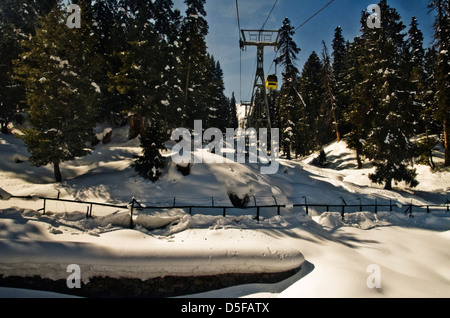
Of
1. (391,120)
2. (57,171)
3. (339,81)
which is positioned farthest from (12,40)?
(339,81)

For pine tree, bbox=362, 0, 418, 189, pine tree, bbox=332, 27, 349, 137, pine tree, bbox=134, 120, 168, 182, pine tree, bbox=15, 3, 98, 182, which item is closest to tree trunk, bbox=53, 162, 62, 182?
pine tree, bbox=15, 3, 98, 182

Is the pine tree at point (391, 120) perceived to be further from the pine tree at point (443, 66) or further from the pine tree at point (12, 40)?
the pine tree at point (12, 40)

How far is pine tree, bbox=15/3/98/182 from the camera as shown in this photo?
598 inches

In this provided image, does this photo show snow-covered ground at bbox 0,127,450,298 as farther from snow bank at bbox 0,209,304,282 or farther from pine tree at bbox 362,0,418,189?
pine tree at bbox 362,0,418,189

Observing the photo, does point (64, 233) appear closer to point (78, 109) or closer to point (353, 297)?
point (353, 297)

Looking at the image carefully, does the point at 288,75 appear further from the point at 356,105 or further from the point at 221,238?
Result: the point at 221,238

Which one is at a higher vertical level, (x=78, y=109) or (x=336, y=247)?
(x=78, y=109)

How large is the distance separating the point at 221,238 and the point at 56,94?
1696 centimetres

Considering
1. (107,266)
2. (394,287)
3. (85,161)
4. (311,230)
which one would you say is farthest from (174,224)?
(85,161)

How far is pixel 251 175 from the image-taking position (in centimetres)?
1672

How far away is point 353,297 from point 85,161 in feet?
78.6

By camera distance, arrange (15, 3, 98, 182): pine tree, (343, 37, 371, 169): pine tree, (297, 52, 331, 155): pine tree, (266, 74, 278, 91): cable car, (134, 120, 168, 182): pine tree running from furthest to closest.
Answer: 1. (297, 52, 331, 155): pine tree
2. (343, 37, 371, 169): pine tree
3. (266, 74, 278, 91): cable car
4. (134, 120, 168, 182): pine tree
5. (15, 3, 98, 182): pine tree

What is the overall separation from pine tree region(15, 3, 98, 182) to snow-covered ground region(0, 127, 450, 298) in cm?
277
